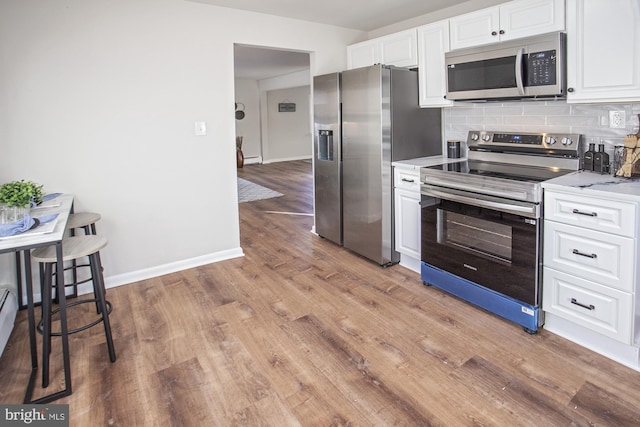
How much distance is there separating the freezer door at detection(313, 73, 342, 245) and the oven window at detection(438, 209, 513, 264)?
→ 4.25ft

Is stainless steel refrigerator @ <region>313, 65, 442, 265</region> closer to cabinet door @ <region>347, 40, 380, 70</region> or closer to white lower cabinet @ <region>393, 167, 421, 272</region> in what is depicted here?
white lower cabinet @ <region>393, 167, 421, 272</region>

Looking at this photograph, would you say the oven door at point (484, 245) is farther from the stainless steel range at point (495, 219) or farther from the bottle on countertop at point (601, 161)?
the bottle on countertop at point (601, 161)

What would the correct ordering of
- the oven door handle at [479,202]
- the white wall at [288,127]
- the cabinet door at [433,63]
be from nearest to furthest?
1. the oven door handle at [479,202]
2. the cabinet door at [433,63]
3. the white wall at [288,127]

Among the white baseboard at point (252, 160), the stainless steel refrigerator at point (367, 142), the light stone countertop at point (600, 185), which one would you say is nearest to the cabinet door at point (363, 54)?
the stainless steel refrigerator at point (367, 142)

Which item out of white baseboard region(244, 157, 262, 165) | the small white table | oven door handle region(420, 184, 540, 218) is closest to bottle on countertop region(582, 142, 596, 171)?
oven door handle region(420, 184, 540, 218)

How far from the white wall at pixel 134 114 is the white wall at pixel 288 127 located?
7862mm

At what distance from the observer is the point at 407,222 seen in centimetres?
339

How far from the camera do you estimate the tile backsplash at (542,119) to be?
2547 millimetres

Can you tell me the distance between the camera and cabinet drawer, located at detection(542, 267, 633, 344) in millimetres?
2088

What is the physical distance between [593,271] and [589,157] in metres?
0.82

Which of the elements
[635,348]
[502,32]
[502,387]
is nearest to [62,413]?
[502,387]

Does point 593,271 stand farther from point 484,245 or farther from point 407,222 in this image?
point 407,222

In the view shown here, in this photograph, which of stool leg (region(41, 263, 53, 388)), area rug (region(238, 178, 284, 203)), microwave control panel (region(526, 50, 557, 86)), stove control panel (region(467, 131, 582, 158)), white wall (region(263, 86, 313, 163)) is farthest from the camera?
white wall (region(263, 86, 313, 163))

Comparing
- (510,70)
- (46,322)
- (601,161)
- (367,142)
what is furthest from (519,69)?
(46,322)
